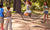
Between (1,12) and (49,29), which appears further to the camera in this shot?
(49,29)

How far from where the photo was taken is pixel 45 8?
1242 centimetres

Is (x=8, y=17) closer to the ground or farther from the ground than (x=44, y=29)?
farther from the ground

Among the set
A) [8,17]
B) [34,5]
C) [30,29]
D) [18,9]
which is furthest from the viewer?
[34,5]

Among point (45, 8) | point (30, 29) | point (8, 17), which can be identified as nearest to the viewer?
point (8, 17)

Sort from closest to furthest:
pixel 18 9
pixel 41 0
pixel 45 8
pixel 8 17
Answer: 1. pixel 8 17
2. pixel 45 8
3. pixel 18 9
4. pixel 41 0

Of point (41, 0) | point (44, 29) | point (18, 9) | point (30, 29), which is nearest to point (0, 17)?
point (30, 29)

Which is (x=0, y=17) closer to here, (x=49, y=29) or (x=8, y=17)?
(x=8, y=17)

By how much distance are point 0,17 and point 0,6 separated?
2.03 feet

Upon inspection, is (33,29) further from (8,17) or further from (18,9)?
(18,9)

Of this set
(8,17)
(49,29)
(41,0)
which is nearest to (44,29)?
(49,29)

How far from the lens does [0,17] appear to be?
8.62m

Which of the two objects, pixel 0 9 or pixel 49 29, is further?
pixel 49 29

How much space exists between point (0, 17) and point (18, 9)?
11.6m

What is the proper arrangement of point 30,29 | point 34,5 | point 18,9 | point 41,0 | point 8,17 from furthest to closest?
point 34,5 < point 41,0 < point 18,9 < point 30,29 < point 8,17
